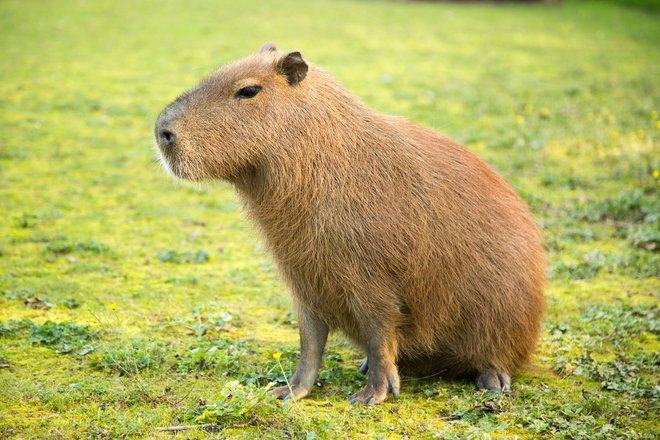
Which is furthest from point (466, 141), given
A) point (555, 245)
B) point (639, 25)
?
point (639, 25)

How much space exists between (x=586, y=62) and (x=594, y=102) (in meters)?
3.31

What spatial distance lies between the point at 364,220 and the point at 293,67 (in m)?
0.81

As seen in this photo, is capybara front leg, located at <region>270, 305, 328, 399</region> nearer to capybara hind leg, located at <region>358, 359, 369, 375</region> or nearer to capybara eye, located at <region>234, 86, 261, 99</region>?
capybara hind leg, located at <region>358, 359, 369, 375</region>

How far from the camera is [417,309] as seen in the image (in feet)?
12.7

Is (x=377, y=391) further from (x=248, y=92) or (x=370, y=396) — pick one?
(x=248, y=92)

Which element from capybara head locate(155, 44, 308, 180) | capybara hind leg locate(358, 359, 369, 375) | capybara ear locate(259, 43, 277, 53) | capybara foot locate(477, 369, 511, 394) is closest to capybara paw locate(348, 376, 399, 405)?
capybara hind leg locate(358, 359, 369, 375)

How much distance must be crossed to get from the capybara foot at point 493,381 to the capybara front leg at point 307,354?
0.85 metres

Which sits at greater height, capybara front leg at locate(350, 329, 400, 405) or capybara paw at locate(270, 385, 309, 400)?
capybara front leg at locate(350, 329, 400, 405)

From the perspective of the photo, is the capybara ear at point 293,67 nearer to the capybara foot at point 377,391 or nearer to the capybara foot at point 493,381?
the capybara foot at point 377,391

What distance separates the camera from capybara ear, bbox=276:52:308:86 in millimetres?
3668

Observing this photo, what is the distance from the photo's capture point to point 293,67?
3.71 m

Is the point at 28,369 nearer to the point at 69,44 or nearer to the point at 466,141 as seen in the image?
the point at 466,141

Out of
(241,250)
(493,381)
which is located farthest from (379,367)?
(241,250)

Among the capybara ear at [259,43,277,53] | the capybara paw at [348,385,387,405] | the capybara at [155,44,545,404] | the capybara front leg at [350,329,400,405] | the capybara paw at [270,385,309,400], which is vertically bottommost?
the capybara paw at [270,385,309,400]
